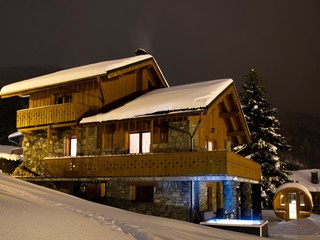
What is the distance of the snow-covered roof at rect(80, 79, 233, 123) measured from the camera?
22.0 m

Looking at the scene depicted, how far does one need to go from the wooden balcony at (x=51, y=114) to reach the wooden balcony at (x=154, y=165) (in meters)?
2.55

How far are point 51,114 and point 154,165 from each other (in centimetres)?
859

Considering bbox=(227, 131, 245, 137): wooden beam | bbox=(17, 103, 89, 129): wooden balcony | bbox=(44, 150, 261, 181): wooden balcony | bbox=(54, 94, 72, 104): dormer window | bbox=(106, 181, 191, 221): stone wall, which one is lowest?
bbox=(106, 181, 191, 221): stone wall

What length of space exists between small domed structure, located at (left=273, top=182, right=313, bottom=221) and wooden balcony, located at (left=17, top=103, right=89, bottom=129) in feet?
61.2

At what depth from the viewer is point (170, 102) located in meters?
22.8

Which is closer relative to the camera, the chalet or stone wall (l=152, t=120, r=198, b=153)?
the chalet

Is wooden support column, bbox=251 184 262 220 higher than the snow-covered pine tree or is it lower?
lower

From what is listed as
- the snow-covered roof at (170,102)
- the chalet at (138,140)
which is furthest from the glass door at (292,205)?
the snow-covered roof at (170,102)

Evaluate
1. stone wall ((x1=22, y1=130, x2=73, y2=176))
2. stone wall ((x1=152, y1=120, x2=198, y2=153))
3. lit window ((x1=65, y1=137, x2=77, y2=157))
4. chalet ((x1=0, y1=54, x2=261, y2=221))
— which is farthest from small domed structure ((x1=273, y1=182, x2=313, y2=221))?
stone wall ((x1=22, y1=130, x2=73, y2=176))

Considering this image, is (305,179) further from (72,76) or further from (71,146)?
(72,76)

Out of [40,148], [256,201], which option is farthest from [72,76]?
[256,201]

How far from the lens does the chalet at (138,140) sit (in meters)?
21.7

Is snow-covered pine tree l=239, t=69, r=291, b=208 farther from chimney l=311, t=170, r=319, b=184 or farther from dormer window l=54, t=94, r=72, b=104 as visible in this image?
dormer window l=54, t=94, r=72, b=104

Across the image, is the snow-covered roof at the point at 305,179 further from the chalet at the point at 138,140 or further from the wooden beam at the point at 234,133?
the wooden beam at the point at 234,133
